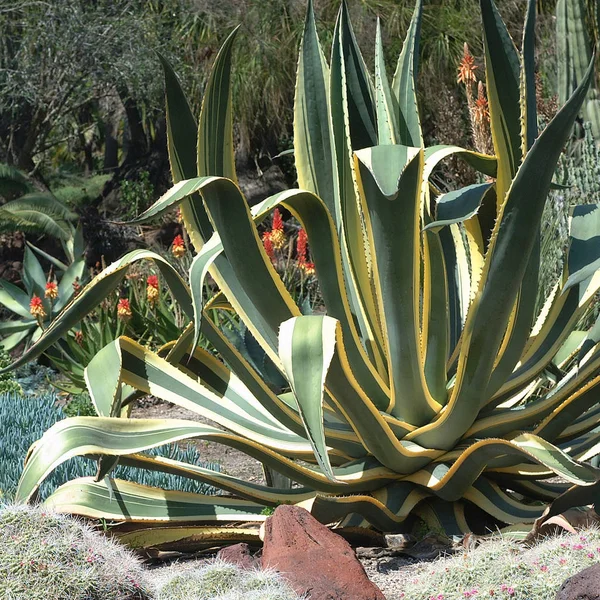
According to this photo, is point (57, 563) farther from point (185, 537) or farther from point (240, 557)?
point (185, 537)

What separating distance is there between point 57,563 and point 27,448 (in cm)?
190

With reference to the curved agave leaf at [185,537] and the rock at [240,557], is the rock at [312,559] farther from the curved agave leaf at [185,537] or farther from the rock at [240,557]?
the curved agave leaf at [185,537]

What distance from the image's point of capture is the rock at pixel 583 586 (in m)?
1.65

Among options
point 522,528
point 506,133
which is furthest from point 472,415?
point 506,133

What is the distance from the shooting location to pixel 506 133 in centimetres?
265

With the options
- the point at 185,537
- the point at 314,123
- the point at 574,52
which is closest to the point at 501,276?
the point at 314,123

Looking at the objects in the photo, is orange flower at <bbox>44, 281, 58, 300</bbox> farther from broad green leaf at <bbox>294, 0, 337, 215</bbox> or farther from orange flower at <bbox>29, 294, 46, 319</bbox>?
broad green leaf at <bbox>294, 0, 337, 215</bbox>

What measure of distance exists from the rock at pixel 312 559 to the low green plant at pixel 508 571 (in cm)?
12

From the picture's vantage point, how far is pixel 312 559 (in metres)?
2.02

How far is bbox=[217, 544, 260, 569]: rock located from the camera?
7.10 ft

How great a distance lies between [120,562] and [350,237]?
Answer: 125cm

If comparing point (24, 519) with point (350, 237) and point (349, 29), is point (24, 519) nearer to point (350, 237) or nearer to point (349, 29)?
point (350, 237)

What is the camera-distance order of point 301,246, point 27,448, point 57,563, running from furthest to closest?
point 301,246 → point 27,448 → point 57,563

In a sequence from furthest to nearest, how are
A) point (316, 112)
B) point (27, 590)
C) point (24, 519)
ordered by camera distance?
point (316, 112), point (24, 519), point (27, 590)
